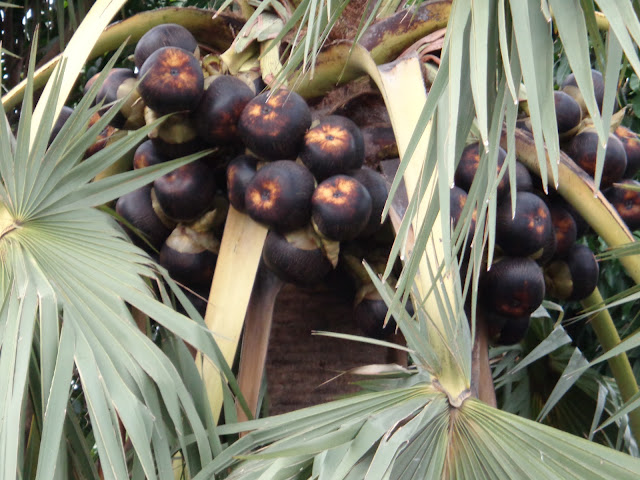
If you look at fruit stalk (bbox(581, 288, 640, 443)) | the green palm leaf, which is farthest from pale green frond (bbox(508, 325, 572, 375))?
the green palm leaf

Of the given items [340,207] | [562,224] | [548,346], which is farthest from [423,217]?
[548,346]

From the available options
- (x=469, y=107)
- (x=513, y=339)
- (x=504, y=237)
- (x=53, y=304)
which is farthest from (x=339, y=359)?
(x=469, y=107)

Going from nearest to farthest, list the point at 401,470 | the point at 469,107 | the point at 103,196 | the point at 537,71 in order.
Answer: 1. the point at 537,71
2. the point at 469,107
3. the point at 401,470
4. the point at 103,196

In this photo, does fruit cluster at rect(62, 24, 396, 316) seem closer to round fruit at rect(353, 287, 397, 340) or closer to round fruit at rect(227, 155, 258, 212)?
round fruit at rect(227, 155, 258, 212)

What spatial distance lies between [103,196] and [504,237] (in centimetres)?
86

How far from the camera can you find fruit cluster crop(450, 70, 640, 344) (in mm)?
1898

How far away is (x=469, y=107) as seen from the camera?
1.21 metres

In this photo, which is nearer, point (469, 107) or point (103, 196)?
point (469, 107)

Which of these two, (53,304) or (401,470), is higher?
(53,304)

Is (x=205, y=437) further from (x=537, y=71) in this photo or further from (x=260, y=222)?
(x=537, y=71)

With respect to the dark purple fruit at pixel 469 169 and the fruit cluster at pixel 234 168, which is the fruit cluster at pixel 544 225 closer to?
the dark purple fruit at pixel 469 169

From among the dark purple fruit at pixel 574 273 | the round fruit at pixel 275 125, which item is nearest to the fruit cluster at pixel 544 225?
the dark purple fruit at pixel 574 273

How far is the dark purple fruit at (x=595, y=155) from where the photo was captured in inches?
81.1

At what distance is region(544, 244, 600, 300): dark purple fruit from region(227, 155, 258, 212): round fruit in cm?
78
